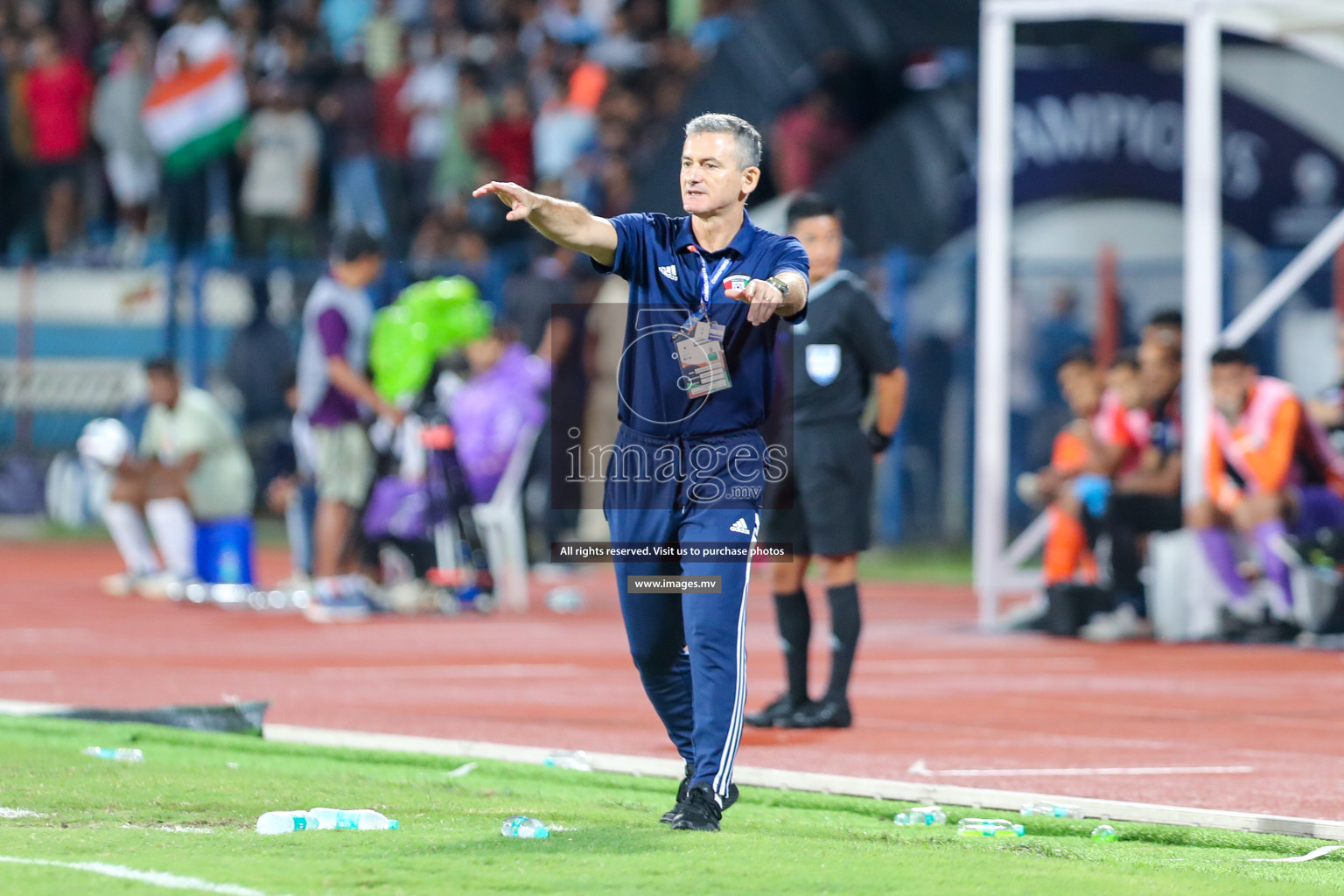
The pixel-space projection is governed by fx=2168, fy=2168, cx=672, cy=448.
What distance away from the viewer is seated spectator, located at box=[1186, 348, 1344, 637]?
13.2 metres

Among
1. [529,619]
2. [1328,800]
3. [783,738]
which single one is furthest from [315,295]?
[1328,800]

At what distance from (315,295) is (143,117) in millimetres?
8908

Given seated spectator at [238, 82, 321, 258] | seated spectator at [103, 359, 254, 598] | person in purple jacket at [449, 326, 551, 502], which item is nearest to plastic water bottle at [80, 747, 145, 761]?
person in purple jacket at [449, 326, 551, 502]

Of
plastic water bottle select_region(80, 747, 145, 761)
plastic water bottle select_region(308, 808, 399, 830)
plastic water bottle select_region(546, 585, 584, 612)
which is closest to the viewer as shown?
plastic water bottle select_region(308, 808, 399, 830)

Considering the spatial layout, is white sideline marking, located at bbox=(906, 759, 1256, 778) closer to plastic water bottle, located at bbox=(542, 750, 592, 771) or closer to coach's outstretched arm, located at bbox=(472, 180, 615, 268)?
plastic water bottle, located at bbox=(542, 750, 592, 771)

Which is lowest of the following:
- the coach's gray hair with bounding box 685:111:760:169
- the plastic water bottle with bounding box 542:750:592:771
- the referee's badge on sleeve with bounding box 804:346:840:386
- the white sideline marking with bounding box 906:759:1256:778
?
the white sideline marking with bounding box 906:759:1256:778

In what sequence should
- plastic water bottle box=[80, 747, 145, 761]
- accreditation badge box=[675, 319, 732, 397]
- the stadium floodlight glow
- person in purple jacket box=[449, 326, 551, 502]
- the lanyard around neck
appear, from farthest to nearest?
1. person in purple jacket box=[449, 326, 551, 502]
2. the stadium floodlight glow
3. plastic water bottle box=[80, 747, 145, 761]
4. the lanyard around neck
5. accreditation badge box=[675, 319, 732, 397]

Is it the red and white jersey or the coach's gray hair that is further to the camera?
the red and white jersey

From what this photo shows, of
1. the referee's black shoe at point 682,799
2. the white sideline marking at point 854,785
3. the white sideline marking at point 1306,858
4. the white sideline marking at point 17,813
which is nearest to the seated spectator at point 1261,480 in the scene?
the white sideline marking at point 854,785

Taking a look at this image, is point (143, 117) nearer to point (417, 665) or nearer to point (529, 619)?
point (529, 619)

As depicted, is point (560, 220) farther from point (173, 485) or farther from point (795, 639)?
point (173, 485)

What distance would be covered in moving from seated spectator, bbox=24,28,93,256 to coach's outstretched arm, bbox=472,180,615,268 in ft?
58.6

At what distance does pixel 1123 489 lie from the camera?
1395 centimetres

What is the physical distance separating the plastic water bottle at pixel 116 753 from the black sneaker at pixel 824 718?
111 inches
